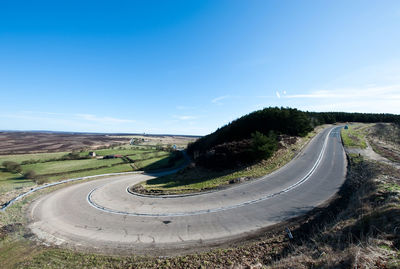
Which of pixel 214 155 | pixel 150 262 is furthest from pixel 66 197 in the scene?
pixel 214 155

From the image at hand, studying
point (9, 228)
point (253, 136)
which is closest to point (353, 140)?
point (253, 136)

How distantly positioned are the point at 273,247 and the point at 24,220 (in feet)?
55.7

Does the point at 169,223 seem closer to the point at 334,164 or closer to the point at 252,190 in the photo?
the point at 252,190

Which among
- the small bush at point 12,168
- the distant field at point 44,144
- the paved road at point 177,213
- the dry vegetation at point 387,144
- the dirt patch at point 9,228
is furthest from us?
the distant field at point 44,144

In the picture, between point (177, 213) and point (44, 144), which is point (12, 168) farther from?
point (44, 144)

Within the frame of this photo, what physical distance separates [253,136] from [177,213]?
1389cm

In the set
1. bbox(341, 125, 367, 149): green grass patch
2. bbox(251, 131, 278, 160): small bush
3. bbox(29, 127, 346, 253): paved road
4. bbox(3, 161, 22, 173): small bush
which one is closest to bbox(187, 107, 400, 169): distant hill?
bbox(251, 131, 278, 160): small bush

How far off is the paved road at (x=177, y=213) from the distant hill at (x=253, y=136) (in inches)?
169

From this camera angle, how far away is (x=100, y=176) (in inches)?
1136

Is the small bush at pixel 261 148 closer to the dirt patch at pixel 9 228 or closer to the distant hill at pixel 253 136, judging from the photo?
the distant hill at pixel 253 136

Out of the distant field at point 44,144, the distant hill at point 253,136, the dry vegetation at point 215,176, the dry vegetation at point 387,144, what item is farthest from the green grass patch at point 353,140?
the distant field at point 44,144

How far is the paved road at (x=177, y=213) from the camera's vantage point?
8.06 metres

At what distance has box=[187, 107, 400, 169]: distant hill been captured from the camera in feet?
64.8

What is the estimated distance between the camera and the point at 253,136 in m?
20.2
